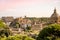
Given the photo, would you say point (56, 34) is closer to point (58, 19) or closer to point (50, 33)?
point (50, 33)

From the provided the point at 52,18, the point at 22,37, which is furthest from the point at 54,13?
the point at 22,37

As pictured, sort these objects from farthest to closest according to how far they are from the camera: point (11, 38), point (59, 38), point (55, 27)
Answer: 1. point (11, 38)
2. point (55, 27)
3. point (59, 38)

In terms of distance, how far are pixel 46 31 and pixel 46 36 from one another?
473mm

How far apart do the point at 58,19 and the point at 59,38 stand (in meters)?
30.6

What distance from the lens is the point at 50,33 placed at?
1720 cm

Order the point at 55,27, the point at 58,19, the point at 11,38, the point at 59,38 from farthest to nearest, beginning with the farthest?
the point at 58,19, the point at 11,38, the point at 55,27, the point at 59,38

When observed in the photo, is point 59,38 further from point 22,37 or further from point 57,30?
point 22,37

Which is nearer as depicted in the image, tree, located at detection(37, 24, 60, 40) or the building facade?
tree, located at detection(37, 24, 60, 40)

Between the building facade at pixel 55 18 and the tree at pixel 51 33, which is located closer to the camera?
the tree at pixel 51 33

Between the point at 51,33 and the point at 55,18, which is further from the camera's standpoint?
the point at 55,18

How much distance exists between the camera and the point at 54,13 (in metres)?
48.2

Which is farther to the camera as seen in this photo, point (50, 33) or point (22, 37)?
point (22, 37)

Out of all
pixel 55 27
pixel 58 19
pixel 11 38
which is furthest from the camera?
pixel 58 19

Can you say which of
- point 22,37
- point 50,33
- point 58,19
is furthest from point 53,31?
point 58,19
